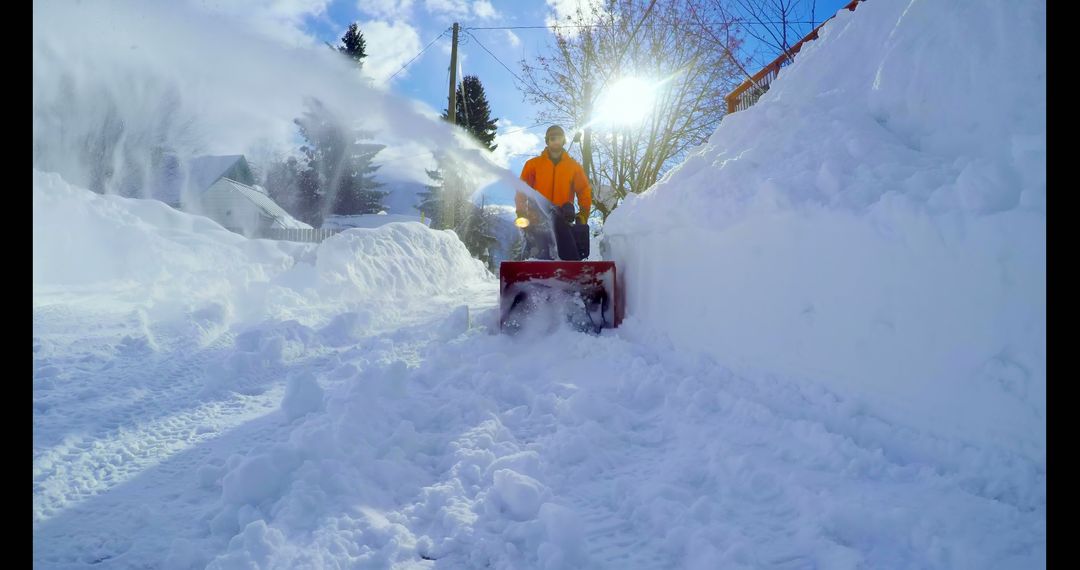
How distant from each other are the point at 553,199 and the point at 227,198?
77.6ft

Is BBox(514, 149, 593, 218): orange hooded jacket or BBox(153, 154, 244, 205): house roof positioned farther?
BBox(153, 154, 244, 205): house roof

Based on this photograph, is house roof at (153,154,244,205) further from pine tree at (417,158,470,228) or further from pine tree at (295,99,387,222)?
pine tree at (417,158,470,228)

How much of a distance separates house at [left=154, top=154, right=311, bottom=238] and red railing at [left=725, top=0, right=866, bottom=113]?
21.1 m

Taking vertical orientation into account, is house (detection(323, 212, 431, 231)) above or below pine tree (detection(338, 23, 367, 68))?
below

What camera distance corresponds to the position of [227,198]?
966 inches

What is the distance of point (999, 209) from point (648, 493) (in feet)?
5.17

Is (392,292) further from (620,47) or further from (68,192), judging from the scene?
(620,47)

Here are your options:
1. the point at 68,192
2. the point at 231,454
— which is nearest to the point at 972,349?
the point at 231,454

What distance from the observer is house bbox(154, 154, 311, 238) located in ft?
76.3

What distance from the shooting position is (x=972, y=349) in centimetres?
184

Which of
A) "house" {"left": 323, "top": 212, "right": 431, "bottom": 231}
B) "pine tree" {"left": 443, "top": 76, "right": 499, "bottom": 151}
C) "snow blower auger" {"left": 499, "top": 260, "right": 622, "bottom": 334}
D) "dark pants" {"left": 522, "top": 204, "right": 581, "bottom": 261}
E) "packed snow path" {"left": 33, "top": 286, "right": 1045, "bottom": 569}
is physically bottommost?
"packed snow path" {"left": 33, "top": 286, "right": 1045, "bottom": 569}

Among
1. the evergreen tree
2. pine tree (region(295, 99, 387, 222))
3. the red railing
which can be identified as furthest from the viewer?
pine tree (region(295, 99, 387, 222))

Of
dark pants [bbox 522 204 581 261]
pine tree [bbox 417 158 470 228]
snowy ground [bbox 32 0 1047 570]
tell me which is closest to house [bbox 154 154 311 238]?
pine tree [bbox 417 158 470 228]

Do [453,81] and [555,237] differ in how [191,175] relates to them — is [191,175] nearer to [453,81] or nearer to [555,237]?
[453,81]
